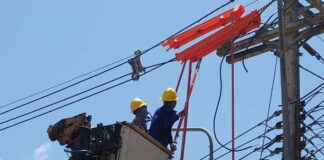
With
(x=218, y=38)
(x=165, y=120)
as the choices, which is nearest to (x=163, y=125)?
(x=165, y=120)

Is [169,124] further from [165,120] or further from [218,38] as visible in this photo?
[218,38]

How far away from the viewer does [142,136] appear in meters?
12.0

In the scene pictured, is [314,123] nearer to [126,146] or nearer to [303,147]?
[303,147]

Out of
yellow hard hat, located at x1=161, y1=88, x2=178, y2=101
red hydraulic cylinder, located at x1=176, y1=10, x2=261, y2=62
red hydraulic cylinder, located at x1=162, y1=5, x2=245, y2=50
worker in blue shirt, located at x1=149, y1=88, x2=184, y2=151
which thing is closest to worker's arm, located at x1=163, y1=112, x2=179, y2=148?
worker in blue shirt, located at x1=149, y1=88, x2=184, y2=151

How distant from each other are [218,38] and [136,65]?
1.50m

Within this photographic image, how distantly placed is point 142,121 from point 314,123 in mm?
2713

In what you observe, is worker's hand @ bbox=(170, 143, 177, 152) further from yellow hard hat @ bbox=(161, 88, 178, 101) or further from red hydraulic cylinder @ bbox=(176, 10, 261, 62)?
red hydraulic cylinder @ bbox=(176, 10, 261, 62)

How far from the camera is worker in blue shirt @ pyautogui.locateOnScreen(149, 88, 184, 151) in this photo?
13.2m

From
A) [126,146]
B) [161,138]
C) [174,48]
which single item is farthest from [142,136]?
[174,48]

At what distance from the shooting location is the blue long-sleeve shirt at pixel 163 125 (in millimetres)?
Answer: 13211

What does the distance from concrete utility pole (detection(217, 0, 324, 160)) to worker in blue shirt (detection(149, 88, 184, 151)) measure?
1581 millimetres

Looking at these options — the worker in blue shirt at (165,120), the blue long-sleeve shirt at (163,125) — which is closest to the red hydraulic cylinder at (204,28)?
the worker in blue shirt at (165,120)

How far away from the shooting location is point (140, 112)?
14.0 metres

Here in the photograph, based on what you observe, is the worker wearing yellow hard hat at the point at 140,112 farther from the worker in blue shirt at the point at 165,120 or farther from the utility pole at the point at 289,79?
the utility pole at the point at 289,79
